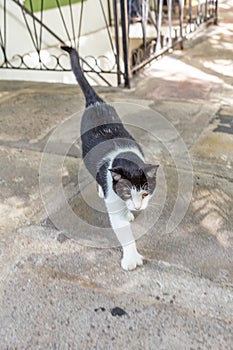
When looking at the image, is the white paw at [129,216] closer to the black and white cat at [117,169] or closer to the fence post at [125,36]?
the black and white cat at [117,169]

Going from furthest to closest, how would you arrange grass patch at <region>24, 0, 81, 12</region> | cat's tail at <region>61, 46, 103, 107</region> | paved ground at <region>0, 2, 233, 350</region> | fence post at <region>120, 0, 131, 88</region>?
grass patch at <region>24, 0, 81, 12</region> → fence post at <region>120, 0, 131, 88</region> → cat's tail at <region>61, 46, 103, 107</region> → paved ground at <region>0, 2, 233, 350</region>

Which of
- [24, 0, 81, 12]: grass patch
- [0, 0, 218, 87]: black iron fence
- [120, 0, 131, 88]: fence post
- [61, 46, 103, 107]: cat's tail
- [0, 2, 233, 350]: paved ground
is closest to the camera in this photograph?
[0, 2, 233, 350]: paved ground

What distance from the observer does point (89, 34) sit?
6.35 meters

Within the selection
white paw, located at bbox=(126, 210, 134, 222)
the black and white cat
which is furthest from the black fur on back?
white paw, located at bbox=(126, 210, 134, 222)

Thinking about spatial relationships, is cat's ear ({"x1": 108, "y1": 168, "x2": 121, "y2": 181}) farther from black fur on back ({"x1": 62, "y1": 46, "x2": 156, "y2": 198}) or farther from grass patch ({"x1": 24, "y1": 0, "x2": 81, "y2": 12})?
grass patch ({"x1": 24, "y1": 0, "x2": 81, "y2": 12})

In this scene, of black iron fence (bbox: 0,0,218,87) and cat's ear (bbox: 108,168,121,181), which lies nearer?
cat's ear (bbox: 108,168,121,181)

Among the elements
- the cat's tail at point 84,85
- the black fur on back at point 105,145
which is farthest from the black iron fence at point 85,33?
the black fur on back at point 105,145

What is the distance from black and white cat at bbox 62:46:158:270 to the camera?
1523 mm

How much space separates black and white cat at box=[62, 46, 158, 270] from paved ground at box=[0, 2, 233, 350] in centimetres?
12

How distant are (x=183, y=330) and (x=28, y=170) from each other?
1459 mm

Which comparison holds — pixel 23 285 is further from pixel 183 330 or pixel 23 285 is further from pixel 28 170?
pixel 28 170

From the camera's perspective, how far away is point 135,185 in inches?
59.2

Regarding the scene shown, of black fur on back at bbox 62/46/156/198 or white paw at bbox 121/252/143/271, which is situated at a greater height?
black fur on back at bbox 62/46/156/198

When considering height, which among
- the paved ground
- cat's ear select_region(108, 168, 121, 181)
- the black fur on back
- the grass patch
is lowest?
the paved ground
